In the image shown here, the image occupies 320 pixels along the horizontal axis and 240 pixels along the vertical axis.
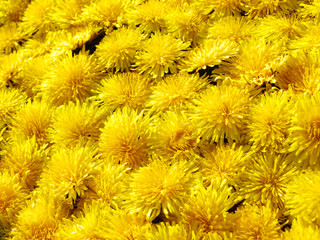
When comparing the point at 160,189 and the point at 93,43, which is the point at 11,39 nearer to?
the point at 93,43

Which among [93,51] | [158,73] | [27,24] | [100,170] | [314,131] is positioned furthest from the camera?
[27,24]

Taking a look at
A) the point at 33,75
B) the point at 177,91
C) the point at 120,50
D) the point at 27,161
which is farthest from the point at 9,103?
the point at 177,91

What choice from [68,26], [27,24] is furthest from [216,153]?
[27,24]

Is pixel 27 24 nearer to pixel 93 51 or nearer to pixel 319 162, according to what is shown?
pixel 93 51

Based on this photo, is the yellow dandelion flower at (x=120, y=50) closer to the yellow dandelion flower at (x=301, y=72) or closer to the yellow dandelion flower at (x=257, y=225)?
the yellow dandelion flower at (x=301, y=72)

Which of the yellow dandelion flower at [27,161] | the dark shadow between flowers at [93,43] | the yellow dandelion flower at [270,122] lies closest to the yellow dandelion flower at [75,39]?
the dark shadow between flowers at [93,43]
